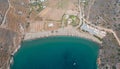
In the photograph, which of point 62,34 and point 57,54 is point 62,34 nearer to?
point 62,34

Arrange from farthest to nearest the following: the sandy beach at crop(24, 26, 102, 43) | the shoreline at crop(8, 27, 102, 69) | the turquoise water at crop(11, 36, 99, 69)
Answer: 1. the sandy beach at crop(24, 26, 102, 43)
2. the shoreline at crop(8, 27, 102, 69)
3. the turquoise water at crop(11, 36, 99, 69)

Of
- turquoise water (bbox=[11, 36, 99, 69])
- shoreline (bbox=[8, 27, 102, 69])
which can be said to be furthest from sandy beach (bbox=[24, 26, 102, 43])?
turquoise water (bbox=[11, 36, 99, 69])

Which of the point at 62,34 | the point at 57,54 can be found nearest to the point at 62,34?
the point at 62,34

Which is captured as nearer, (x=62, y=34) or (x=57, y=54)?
(x=57, y=54)

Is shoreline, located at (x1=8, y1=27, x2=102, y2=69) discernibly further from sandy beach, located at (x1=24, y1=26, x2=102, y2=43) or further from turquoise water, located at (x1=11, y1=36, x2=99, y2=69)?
turquoise water, located at (x1=11, y1=36, x2=99, y2=69)

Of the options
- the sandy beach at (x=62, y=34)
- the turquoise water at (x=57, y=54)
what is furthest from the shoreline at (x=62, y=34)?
the turquoise water at (x=57, y=54)

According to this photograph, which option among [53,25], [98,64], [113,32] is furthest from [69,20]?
[98,64]

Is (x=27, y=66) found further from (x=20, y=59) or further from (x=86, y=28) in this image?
(x=86, y=28)

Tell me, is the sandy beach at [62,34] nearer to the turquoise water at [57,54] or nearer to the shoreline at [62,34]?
the shoreline at [62,34]
